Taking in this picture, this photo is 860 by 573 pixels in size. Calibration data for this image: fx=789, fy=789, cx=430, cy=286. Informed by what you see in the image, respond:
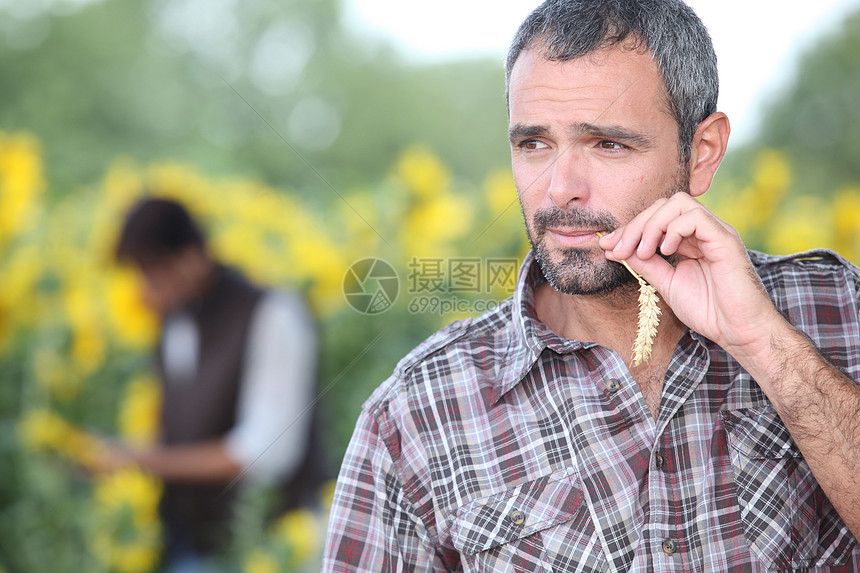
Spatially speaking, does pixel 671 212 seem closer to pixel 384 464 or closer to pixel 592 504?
pixel 592 504

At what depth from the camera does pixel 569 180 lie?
3.55 feet

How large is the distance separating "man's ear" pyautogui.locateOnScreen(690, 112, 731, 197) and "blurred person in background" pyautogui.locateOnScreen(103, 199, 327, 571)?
1322 millimetres

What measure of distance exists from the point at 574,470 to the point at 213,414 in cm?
151

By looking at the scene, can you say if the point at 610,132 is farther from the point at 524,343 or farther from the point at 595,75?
the point at 524,343

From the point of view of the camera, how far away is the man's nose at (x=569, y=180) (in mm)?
1077

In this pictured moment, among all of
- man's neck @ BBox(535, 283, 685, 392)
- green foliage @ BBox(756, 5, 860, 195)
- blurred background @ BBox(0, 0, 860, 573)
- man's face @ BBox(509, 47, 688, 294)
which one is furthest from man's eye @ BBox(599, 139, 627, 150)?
green foliage @ BBox(756, 5, 860, 195)

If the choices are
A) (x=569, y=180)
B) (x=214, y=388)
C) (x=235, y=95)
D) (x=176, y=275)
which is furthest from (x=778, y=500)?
(x=235, y=95)

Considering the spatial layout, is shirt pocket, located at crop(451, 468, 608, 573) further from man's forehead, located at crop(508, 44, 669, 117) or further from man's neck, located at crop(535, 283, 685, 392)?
man's forehead, located at crop(508, 44, 669, 117)

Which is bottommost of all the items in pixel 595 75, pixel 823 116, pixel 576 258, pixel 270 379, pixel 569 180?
pixel 270 379

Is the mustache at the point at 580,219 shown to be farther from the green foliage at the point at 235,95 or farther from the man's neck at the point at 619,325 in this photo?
the green foliage at the point at 235,95

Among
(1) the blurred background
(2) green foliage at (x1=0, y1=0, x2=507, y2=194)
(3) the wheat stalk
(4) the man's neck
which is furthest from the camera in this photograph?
(2) green foliage at (x1=0, y1=0, x2=507, y2=194)

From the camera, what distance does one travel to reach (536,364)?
3.61ft

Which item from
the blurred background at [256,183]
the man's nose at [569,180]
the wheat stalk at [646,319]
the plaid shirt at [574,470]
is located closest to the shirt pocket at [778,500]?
the plaid shirt at [574,470]

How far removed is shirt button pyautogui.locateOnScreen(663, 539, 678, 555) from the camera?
965mm
